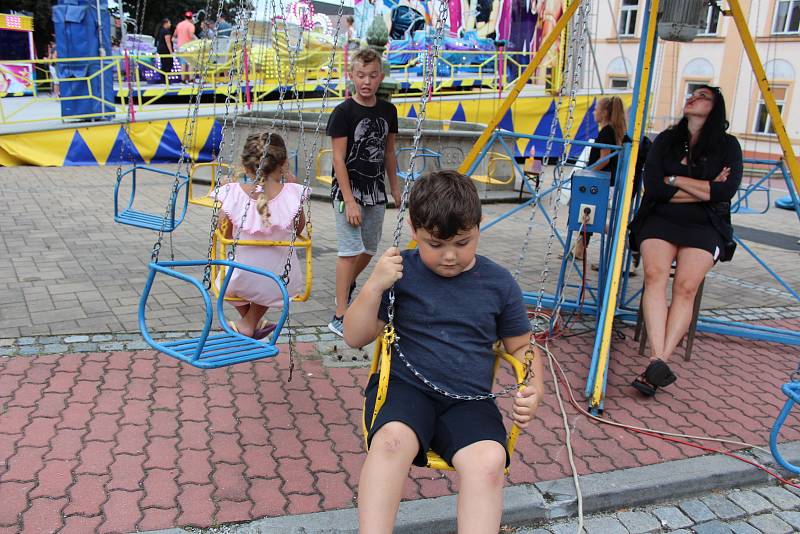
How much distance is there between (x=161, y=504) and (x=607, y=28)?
833 inches

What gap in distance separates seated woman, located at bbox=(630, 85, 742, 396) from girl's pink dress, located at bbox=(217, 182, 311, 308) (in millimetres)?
2069

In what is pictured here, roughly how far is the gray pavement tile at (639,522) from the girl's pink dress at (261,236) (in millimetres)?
1868

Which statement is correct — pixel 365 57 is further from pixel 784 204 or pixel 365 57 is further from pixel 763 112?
pixel 763 112

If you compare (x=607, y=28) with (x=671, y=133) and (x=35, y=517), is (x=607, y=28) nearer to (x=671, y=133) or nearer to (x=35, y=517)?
(x=671, y=133)

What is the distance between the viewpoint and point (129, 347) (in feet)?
13.2

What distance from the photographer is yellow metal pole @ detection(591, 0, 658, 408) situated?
361 centimetres

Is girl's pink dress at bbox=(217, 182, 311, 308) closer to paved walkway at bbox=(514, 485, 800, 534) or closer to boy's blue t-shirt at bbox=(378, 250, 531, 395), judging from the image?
boy's blue t-shirt at bbox=(378, 250, 531, 395)

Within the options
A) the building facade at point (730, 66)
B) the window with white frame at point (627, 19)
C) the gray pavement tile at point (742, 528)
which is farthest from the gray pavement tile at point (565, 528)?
the window with white frame at point (627, 19)

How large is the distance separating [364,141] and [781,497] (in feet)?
9.36

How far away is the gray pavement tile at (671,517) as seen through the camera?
2779 millimetres

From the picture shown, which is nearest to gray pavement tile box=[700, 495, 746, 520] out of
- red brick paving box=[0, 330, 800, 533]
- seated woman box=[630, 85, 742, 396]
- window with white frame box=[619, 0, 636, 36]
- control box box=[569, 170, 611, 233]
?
red brick paving box=[0, 330, 800, 533]

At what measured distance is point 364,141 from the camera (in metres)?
4.20

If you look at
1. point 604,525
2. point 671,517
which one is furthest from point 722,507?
point 604,525

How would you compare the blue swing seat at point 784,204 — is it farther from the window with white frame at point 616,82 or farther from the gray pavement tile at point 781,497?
the gray pavement tile at point 781,497
